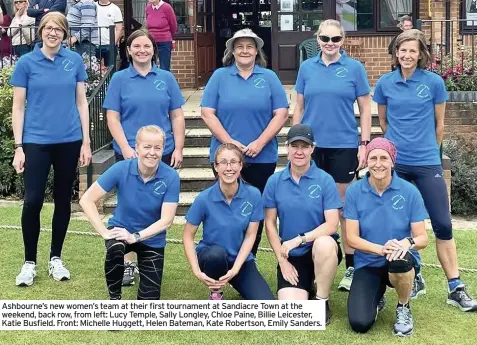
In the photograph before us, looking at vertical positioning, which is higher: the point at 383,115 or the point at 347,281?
the point at 383,115

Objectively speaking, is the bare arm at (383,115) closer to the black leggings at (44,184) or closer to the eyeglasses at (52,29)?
the black leggings at (44,184)

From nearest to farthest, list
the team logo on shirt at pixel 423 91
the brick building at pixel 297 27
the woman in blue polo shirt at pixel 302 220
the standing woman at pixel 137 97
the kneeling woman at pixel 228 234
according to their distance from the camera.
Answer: the woman in blue polo shirt at pixel 302 220
the kneeling woman at pixel 228 234
the team logo on shirt at pixel 423 91
the standing woman at pixel 137 97
the brick building at pixel 297 27

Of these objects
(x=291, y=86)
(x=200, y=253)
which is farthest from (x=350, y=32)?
(x=200, y=253)

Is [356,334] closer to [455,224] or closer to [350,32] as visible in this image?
[455,224]

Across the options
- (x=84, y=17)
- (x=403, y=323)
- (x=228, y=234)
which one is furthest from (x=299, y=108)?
(x=84, y=17)

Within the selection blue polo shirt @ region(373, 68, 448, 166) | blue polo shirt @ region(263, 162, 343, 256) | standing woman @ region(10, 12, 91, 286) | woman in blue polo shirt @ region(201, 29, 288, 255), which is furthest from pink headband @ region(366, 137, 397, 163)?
standing woman @ region(10, 12, 91, 286)

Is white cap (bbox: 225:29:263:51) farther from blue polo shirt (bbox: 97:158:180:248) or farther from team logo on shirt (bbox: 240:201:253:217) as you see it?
team logo on shirt (bbox: 240:201:253:217)

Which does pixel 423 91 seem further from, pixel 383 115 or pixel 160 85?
pixel 160 85

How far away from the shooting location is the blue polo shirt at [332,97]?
5.26 meters

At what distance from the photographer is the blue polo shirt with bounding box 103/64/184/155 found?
17.5 feet

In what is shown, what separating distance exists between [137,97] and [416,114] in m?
1.87

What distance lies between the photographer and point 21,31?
9406 millimetres

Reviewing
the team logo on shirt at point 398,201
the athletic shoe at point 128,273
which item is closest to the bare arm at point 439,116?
the team logo on shirt at point 398,201

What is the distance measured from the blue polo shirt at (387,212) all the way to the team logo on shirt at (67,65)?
2201mm
